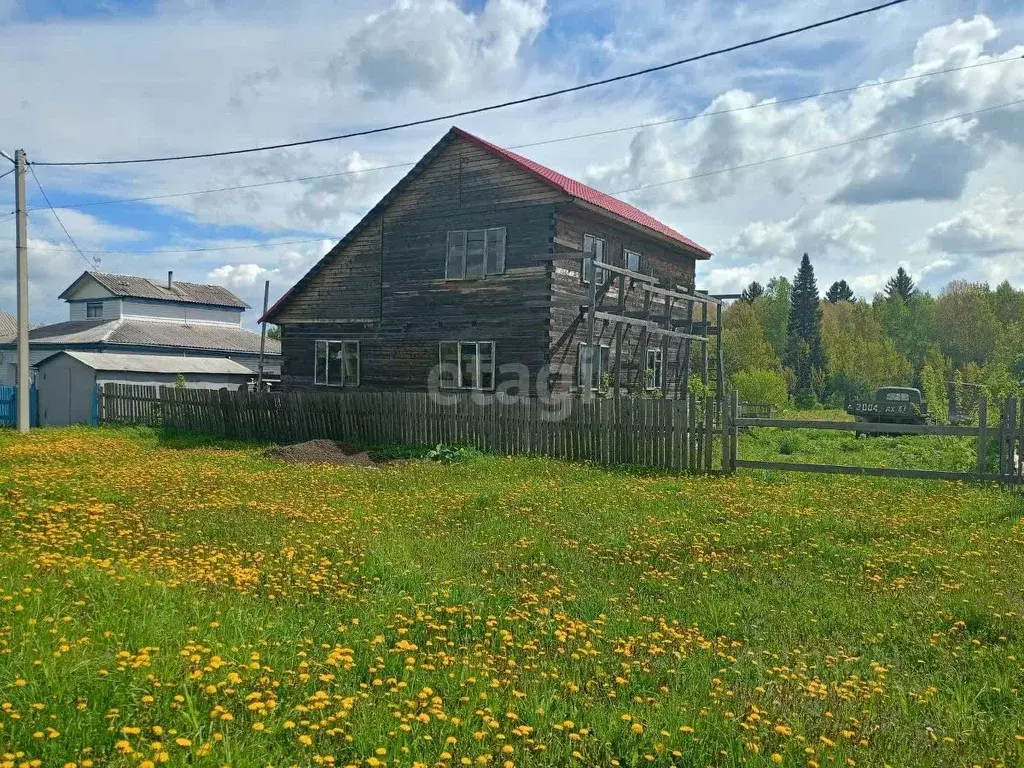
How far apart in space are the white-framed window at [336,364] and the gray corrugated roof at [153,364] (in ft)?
31.5

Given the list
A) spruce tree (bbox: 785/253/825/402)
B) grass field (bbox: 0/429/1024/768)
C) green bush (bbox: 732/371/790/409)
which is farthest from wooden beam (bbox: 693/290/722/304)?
spruce tree (bbox: 785/253/825/402)

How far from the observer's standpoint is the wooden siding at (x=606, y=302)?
2212cm

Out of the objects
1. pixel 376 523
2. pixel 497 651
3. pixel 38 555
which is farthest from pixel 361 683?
pixel 376 523

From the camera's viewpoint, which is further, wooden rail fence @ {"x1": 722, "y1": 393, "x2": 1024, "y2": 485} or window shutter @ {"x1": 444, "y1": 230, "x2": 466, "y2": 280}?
window shutter @ {"x1": 444, "y1": 230, "x2": 466, "y2": 280}

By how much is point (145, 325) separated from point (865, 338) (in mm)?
64561

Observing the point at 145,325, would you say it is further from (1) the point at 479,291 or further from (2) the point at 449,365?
(1) the point at 479,291

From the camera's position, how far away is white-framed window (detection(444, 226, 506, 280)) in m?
22.8

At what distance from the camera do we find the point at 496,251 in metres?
22.8

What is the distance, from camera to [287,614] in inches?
232

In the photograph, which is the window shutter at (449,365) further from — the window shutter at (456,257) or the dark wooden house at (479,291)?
the window shutter at (456,257)

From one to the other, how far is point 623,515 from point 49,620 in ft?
22.6

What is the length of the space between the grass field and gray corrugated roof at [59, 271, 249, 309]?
3970 cm

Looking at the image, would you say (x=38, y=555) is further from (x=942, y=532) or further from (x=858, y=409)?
(x=858, y=409)

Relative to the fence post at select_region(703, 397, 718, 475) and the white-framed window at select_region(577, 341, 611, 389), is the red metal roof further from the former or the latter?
the fence post at select_region(703, 397, 718, 475)
